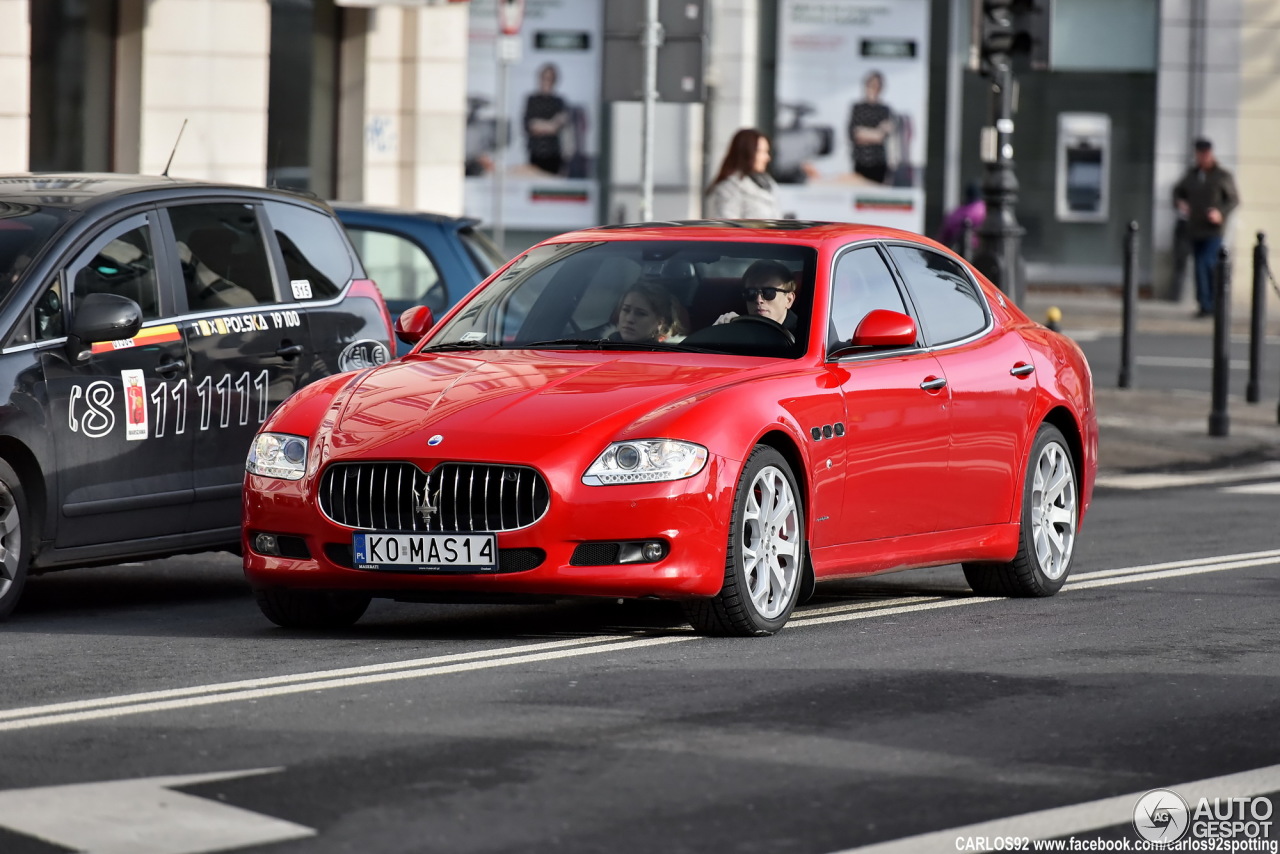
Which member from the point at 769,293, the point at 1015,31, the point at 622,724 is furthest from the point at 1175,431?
the point at 622,724

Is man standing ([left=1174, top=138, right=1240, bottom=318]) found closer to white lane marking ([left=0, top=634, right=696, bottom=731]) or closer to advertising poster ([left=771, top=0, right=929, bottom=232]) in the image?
advertising poster ([left=771, top=0, right=929, bottom=232])

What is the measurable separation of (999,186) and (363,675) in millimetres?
12838

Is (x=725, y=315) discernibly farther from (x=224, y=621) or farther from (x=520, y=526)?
(x=224, y=621)

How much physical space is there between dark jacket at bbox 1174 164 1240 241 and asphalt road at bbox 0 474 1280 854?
71.4 feet

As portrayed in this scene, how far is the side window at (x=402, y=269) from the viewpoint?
1445 centimetres

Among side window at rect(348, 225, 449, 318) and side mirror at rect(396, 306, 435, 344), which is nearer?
side mirror at rect(396, 306, 435, 344)

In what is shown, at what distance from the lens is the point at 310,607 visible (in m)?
8.91

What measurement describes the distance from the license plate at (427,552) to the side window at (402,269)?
615 centimetres

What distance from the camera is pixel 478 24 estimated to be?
33.4m

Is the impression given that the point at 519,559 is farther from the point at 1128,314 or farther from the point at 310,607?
the point at 1128,314

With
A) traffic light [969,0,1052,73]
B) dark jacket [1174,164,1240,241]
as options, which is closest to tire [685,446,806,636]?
traffic light [969,0,1052,73]

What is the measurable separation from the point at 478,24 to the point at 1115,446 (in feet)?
57.0

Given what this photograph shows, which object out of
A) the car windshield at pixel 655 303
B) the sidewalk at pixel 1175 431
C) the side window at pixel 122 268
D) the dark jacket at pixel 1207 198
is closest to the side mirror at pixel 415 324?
the car windshield at pixel 655 303

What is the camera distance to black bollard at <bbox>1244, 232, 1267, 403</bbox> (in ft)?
65.6
